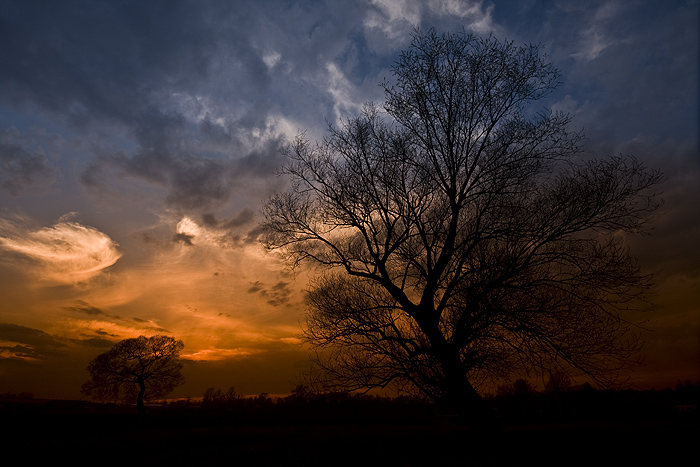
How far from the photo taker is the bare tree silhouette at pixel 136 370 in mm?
42781

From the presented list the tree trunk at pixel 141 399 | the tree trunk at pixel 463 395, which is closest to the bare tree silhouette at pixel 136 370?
the tree trunk at pixel 141 399

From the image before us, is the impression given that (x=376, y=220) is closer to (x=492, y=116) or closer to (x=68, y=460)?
(x=492, y=116)

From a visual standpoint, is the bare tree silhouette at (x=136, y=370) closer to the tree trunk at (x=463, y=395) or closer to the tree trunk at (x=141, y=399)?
the tree trunk at (x=141, y=399)

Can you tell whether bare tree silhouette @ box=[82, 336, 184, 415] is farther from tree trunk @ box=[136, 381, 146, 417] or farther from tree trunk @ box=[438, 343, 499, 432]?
tree trunk @ box=[438, 343, 499, 432]

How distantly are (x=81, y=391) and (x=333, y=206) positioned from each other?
175 feet

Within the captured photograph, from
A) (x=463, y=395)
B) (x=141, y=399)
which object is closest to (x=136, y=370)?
(x=141, y=399)

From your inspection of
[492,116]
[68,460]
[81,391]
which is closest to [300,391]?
[492,116]

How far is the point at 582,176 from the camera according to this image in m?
7.65

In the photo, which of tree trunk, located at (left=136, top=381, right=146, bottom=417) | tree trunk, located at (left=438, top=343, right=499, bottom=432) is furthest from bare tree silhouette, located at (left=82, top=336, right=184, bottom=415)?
tree trunk, located at (left=438, top=343, right=499, bottom=432)

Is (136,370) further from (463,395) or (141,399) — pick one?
(463,395)

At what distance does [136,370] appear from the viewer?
4409cm

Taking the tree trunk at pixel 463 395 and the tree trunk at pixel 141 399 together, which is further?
the tree trunk at pixel 141 399

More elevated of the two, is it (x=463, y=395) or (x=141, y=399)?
(x=463, y=395)

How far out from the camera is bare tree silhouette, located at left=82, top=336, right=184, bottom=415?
42781 mm
